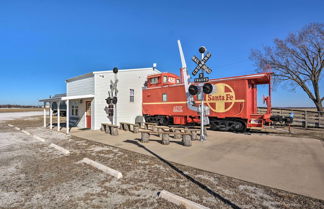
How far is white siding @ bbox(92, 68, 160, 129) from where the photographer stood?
1133cm

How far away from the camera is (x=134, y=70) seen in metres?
12.6

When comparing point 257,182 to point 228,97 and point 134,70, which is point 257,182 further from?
point 134,70

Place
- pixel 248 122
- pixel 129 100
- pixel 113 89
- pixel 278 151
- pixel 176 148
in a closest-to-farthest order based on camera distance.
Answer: pixel 278 151 < pixel 176 148 < pixel 248 122 < pixel 113 89 < pixel 129 100

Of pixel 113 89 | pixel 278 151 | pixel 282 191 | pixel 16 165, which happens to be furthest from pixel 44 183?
pixel 113 89

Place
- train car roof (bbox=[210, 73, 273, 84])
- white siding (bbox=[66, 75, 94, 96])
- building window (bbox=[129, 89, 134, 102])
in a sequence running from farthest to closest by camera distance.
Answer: building window (bbox=[129, 89, 134, 102])
white siding (bbox=[66, 75, 94, 96])
train car roof (bbox=[210, 73, 273, 84])

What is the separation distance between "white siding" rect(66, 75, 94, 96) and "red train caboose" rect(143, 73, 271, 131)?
438cm

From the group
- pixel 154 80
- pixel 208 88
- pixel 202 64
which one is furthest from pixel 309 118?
pixel 154 80

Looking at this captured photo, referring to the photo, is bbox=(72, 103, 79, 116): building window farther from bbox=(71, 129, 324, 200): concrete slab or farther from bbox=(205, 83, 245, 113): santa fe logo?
bbox=(205, 83, 245, 113): santa fe logo

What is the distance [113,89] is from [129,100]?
4.97 ft

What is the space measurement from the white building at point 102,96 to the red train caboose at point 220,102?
1.13m

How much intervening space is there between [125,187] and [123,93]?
9.54m

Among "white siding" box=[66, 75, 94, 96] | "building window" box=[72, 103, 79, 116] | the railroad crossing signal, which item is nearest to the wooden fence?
the railroad crossing signal

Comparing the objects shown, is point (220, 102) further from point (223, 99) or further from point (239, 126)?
point (239, 126)

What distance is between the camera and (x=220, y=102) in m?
9.74
